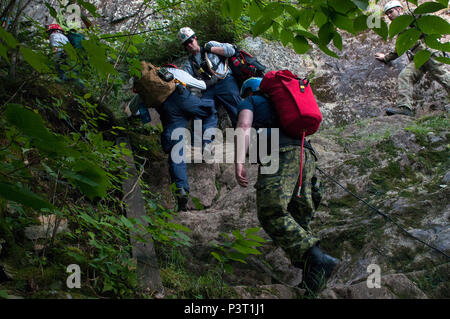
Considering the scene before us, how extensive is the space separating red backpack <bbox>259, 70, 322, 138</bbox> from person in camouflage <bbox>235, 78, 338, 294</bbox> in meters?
0.11

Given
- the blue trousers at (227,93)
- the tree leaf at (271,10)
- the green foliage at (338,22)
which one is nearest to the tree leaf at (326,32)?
the green foliage at (338,22)

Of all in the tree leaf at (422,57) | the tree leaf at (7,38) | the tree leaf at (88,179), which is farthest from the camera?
the tree leaf at (422,57)

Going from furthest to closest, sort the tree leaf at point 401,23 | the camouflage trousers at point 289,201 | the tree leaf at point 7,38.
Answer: the camouflage trousers at point 289,201 < the tree leaf at point 401,23 < the tree leaf at point 7,38

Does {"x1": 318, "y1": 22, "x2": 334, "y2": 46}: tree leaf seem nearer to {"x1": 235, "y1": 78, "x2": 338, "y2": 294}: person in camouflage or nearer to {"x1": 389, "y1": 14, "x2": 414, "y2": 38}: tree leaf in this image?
{"x1": 389, "y1": 14, "x2": 414, "y2": 38}: tree leaf

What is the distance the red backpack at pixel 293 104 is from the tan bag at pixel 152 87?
7.11ft

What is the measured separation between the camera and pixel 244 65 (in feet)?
20.2

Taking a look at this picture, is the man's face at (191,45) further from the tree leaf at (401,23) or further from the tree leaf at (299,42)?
the tree leaf at (401,23)

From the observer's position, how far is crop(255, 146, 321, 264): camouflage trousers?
10.3 ft

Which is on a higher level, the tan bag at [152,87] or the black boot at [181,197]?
the tan bag at [152,87]

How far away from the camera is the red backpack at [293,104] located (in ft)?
11.2

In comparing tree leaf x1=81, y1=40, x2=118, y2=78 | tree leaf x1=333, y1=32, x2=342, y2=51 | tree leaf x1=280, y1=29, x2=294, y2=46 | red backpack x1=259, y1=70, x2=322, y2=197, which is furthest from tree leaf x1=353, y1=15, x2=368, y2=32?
red backpack x1=259, y1=70, x2=322, y2=197

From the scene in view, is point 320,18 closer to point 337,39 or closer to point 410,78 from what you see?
point 337,39
